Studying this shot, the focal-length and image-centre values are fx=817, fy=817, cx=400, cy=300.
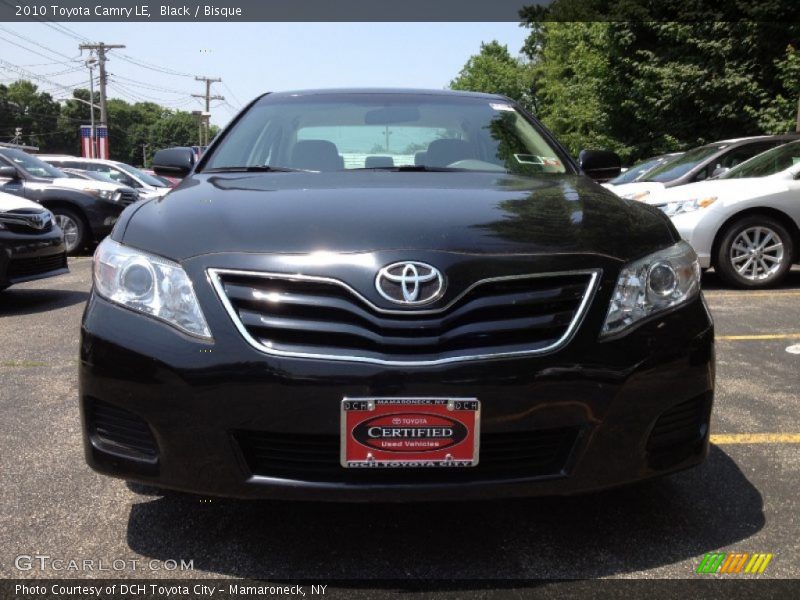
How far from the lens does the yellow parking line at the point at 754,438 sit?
3.33 meters

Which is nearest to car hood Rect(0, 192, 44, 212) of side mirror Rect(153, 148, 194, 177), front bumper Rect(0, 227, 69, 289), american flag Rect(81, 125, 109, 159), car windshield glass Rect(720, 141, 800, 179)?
front bumper Rect(0, 227, 69, 289)

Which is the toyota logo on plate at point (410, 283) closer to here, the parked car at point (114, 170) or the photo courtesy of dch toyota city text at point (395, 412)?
the photo courtesy of dch toyota city text at point (395, 412)

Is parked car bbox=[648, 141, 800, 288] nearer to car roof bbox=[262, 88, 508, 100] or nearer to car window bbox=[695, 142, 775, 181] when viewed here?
car window bbox=[695, 142, 775, 181]

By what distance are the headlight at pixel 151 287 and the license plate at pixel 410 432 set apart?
45 centimetres

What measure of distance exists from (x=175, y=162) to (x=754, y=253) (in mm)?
5869

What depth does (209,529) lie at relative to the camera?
8.13 feet

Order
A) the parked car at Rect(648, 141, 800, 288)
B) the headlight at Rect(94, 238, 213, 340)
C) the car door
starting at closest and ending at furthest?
1. the headlight at Rect(94, 238, 213, 340)
2. the parked car at Rect(648, 141, 800, 288)
3. the car door

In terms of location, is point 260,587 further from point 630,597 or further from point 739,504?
point 739,504

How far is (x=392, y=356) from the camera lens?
2.04 metres

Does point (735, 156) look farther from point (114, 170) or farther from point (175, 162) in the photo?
point (114, 170)

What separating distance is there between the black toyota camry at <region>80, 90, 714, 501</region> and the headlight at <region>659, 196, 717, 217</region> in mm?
5639

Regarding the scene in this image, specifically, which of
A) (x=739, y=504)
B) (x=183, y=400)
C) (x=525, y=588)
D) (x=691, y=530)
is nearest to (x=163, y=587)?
(x=183, y=400)

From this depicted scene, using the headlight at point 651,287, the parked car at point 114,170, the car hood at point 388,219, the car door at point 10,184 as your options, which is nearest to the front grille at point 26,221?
the car door at point 10,184

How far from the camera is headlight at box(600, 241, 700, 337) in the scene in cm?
220
